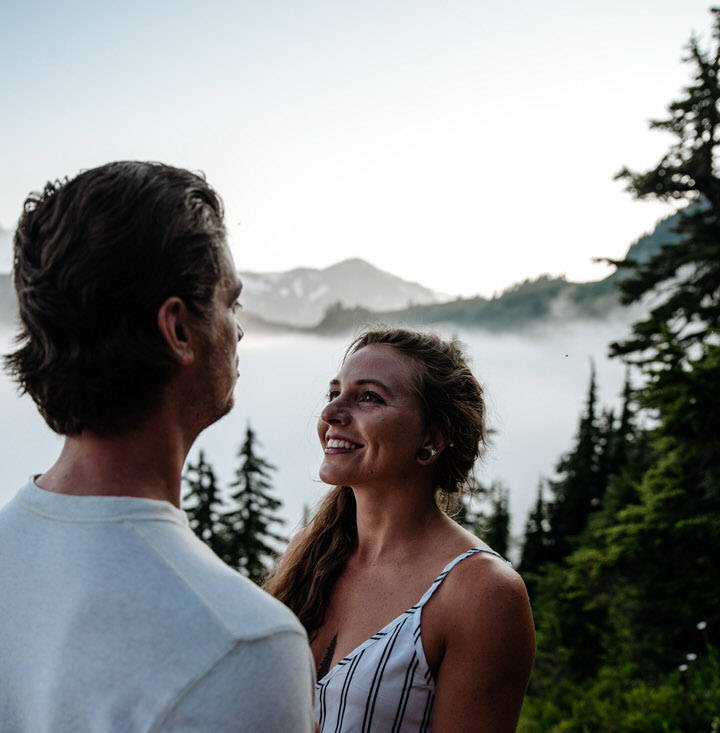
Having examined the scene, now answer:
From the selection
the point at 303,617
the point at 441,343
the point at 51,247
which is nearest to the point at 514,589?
the point at 303,617

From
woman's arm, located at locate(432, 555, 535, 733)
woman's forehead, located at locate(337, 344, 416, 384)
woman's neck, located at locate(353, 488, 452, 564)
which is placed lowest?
woman's arm, located at locate(432, 555, 535, 733)

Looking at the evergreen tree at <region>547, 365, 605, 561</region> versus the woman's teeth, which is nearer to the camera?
the woman's teeth

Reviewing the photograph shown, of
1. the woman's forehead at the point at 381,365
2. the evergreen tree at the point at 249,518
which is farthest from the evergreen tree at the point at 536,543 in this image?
the woman's forehead at the point at 381,365

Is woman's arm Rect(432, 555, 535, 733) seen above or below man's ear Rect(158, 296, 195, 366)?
below

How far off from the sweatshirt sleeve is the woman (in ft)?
3.92

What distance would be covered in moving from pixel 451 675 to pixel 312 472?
4.71 feet

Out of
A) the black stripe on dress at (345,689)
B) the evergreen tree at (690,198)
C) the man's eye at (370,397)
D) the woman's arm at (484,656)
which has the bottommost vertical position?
the black stripe on dress at (345,689)

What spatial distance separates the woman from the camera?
211 cm

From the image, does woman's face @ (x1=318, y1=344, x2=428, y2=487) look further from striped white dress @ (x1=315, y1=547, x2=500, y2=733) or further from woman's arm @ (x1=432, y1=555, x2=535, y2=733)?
→ woman's arm @ (x1=432, y1=555, x2=535, y2=733)

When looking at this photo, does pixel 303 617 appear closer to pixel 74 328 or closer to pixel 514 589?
pixel 514 589

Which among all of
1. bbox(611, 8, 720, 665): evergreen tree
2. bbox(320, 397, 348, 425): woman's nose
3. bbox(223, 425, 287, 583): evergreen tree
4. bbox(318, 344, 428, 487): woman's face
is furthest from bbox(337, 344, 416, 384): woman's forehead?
bbox(223, 425, 287, 583): evergreen tree

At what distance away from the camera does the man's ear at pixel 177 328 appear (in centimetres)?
124

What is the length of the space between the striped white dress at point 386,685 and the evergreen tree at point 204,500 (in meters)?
21.7

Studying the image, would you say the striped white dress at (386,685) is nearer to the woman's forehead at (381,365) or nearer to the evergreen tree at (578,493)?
the woman's forehead at (381,365)
